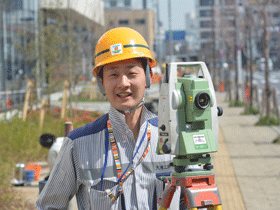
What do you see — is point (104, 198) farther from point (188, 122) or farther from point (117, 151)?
point (188, 122)

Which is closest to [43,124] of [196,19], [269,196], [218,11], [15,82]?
[269,196]

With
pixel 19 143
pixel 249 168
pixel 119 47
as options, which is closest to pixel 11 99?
pixel 19 143

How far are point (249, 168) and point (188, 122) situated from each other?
8.00 m

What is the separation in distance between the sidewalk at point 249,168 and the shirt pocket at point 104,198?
4.67 metres

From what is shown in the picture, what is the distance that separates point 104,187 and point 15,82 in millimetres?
25430

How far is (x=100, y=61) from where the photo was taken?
2.63 m

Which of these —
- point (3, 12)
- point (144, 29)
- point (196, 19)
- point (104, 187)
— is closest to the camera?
point (104, 187)

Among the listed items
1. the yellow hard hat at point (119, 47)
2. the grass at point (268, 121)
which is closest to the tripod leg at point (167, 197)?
the yellow hard hat at point (119, 47)

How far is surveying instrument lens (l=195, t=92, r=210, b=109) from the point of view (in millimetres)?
2139

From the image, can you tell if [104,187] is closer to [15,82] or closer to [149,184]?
[149,184]

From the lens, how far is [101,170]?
253cm

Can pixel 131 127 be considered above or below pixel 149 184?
above

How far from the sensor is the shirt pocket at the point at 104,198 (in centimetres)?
250

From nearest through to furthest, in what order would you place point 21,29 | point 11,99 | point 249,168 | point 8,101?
point 249,168, point 8,101, point 11,99, point 21,29
